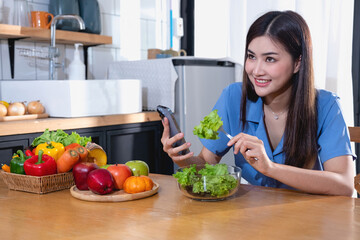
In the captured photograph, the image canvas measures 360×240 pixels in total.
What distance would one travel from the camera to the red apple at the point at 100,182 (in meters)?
1.11

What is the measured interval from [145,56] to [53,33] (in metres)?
0.90

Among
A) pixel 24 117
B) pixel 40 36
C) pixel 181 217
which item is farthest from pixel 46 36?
pixel 181 217

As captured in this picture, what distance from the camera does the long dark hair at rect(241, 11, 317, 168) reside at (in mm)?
1433

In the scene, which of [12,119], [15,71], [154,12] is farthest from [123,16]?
[12,119]

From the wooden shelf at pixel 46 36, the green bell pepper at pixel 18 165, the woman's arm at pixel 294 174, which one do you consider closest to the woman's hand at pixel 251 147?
the woman's arm at pixel 294 174

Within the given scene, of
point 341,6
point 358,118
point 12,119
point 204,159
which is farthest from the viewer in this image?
point 358,118

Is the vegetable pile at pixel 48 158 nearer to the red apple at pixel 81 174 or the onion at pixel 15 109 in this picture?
the red apple at pixel 81 174

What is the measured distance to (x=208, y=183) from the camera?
1063 millimetres

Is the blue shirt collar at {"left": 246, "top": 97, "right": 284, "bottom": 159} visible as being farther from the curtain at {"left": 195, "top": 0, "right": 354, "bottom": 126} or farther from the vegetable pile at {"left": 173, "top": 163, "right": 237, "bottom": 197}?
the curtain at {"left": 195, "top": 0, "right": 354, "bottom": 126}

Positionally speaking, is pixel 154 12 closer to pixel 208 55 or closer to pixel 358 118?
pixel 208 55

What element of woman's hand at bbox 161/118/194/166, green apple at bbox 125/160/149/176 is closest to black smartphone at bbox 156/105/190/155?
woman's hand at bbox 161/118/194/166

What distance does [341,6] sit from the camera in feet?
8.17

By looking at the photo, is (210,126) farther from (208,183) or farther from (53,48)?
(53,48)

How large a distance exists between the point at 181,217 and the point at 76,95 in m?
1.52
